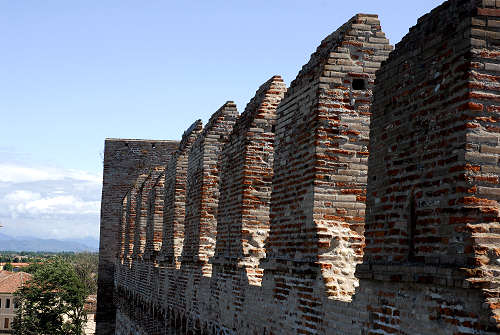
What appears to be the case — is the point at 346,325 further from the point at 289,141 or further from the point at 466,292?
the point at 289,141

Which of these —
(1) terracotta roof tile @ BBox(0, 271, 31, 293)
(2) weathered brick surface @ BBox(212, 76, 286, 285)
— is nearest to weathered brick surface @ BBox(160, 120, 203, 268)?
(2) weathered brick surface @ BBox(212, 76, 286, 285)

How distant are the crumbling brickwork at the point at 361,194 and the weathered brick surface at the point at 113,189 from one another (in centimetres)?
1664

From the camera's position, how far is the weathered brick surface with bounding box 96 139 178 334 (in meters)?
28.8

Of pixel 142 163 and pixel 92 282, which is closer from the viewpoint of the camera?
pixel 142 163

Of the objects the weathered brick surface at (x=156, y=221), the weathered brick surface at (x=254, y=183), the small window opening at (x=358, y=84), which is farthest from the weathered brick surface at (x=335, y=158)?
the weathered brick surface at (x=156, y=221)

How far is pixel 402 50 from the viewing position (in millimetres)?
5195

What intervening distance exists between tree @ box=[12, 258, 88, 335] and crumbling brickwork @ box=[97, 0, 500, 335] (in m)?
24.2

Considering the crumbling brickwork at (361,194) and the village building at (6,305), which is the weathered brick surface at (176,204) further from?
the village building at (6,305)

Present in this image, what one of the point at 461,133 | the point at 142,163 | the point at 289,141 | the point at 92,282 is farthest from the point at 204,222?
the point at 92,282

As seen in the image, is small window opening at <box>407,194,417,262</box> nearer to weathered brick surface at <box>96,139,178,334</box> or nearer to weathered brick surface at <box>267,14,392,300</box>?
weathered brick surface at <box>267,14,392,300</box>

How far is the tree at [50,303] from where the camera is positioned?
34.3 m

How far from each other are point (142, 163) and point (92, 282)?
46492mm

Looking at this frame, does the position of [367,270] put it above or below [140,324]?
above

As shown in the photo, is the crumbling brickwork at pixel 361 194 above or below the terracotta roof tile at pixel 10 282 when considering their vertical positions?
above
